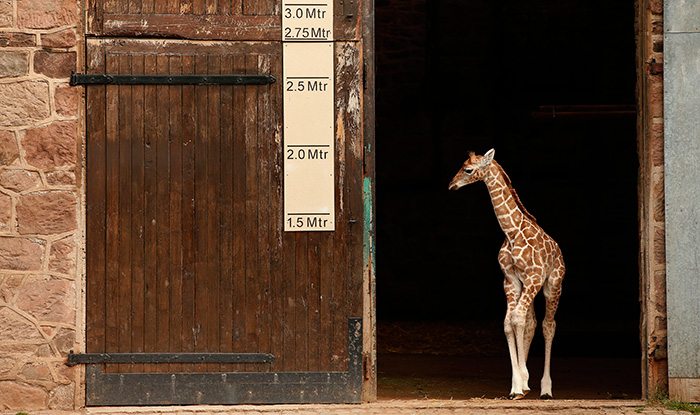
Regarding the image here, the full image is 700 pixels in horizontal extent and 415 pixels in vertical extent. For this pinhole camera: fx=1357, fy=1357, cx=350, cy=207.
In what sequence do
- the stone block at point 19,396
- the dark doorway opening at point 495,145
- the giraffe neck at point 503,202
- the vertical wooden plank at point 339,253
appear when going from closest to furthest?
the stone block at point 19,396 → the vertical wooden plank at point 339,253 → the giraffe neck at point 503,202 → the dark doorway opening at point 495,145

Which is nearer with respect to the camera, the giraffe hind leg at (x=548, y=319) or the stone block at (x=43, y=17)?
the stone block at (x=43, y=17)

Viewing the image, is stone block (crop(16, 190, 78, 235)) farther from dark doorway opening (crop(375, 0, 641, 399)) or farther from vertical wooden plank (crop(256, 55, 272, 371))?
dark doorway opening (crop(375, 0, 641, 399))

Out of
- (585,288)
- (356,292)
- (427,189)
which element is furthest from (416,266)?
(356,292)

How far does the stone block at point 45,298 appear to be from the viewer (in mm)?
9109

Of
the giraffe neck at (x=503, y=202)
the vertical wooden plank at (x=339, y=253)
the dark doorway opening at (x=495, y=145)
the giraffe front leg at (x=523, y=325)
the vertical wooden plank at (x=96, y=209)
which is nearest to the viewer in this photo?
the vertical wooden plank at (x=96, y=209)

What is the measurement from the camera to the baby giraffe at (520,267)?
981 centimetres

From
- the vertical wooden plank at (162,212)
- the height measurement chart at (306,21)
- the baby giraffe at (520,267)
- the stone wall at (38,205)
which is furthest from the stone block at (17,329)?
the baby giraffe at (520,267)

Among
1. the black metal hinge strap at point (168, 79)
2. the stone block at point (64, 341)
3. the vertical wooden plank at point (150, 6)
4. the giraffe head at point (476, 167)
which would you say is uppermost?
the vertical wooden plank at point (150, 6)

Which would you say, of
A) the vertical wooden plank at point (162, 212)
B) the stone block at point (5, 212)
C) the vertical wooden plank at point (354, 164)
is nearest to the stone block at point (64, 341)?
the vertical wooden plank at point (162, 212)

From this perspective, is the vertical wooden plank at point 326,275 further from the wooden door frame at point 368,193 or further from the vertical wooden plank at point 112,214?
the vertical wooden plank at point 112,214

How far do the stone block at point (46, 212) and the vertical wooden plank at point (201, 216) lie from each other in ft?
2.79

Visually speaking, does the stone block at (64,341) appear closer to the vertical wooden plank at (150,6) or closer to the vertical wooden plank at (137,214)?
the vertical wooden plank at (137,214)

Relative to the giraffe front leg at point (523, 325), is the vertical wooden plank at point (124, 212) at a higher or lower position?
higher

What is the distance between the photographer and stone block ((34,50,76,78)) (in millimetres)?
9148
